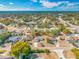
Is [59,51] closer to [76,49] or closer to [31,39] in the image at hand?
[76,49]

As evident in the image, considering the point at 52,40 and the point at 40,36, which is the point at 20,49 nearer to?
the point at 40,36

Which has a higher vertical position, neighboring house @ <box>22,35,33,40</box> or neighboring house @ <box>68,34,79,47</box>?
neighboring house @ <box>22,35,33,40</box>

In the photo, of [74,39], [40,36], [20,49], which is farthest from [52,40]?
[20,49]

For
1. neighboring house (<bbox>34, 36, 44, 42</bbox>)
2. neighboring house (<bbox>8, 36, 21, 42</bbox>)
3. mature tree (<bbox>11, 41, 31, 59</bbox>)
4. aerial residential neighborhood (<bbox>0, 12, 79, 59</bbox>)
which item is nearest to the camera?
mature tree (<bbox>11, 41, 31, 59</bbox>)

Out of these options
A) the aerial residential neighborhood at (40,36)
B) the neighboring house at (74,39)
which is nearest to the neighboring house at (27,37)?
the aerial residential neighborhood at (40,36)

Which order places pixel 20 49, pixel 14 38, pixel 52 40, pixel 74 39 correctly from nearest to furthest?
pixel 20 49, pixel 14 38, pixel 52 40, pixel 74 39

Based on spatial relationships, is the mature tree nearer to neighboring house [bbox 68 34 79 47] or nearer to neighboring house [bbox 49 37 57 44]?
neighboring house [bbox 49 37 57 44]

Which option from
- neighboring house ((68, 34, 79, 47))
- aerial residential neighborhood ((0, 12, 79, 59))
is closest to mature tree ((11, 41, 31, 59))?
aerial residential neighborhood ((0, 12, 79, 59))

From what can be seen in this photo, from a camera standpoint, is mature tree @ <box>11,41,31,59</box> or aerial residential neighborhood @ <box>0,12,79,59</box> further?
aerial residential neighborhood @ <box>0,12,79,59</box>

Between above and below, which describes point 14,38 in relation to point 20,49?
above

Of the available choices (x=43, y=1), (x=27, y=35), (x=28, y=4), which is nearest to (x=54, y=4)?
(x=43, y=1)

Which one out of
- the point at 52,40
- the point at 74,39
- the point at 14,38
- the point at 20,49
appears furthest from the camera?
the point at 74,39
